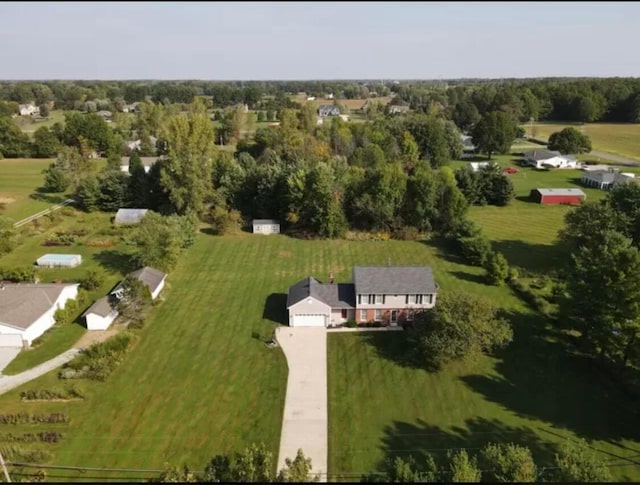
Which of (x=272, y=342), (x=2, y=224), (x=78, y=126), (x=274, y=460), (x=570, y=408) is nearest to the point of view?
(x=274, y=460)

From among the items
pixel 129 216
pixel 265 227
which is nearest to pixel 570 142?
pixel 265 227

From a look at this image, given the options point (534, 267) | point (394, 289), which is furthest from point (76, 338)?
point (534, 267)

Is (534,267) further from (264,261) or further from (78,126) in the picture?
(78,126)

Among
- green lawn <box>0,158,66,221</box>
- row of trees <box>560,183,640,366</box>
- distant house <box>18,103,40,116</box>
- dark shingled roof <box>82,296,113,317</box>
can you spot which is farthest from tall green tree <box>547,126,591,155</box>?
distant house <box>18,103,40,116</box>

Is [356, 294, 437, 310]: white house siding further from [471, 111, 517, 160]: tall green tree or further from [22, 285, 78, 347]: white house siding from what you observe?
[471, 111, 517, 160]: tall green tree

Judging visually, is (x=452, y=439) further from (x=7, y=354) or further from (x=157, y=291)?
(x=7, y=354)
